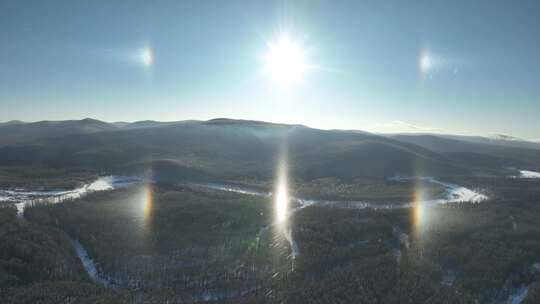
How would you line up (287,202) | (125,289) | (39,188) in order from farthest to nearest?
(39,188) → (287,202) → (125,289)

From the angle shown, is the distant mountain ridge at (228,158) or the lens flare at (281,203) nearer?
the lens flare at (281,203)

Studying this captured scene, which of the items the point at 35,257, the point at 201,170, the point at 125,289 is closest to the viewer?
the point at 125,289

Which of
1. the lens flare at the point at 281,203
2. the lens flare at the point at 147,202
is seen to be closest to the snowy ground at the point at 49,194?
→ the lens flare at the point at 147,202

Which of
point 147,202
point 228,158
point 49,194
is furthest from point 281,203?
point 228,158

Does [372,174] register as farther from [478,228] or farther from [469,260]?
[469,260]

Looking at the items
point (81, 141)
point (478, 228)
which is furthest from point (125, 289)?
point (81, 141)

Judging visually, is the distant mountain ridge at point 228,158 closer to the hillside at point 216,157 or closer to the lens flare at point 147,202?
the hillside at point 216,157

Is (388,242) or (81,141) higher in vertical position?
(81,141)

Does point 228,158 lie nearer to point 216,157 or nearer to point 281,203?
point 216,157

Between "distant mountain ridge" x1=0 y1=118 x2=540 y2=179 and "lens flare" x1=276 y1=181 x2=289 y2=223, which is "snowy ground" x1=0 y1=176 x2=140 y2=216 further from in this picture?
"lens flare" x1=276 y1=181 x2=289 y2=223

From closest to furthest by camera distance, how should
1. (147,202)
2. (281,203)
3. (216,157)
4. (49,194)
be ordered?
(147,202) → (281,203) → (49,194) → (216,157)

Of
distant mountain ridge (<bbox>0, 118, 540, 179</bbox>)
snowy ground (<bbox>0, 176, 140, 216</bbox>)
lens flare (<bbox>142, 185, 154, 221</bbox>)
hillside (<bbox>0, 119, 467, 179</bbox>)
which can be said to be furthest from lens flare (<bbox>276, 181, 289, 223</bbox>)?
snowy ground (<bbox>0, 176, 140, 216</bbox>)
